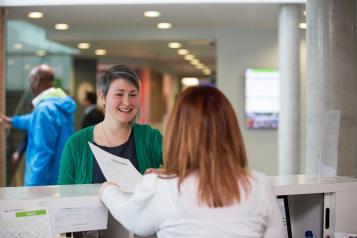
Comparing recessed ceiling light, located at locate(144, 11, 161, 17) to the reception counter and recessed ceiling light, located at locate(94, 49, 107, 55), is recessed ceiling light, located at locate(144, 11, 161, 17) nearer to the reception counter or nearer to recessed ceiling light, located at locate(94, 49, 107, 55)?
recessed ceiling light, located at locate(94, 49, 107, 55)

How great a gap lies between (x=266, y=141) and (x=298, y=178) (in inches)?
233

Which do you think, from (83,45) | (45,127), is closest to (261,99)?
(83,45)

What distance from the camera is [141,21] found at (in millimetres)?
8133

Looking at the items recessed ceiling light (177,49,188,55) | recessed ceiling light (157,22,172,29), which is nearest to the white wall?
recessed ceiling light (157,22,172,29)

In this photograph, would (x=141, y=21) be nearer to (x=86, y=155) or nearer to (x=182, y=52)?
(x=182, y=52)

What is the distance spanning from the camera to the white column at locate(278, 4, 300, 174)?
22.6 ft

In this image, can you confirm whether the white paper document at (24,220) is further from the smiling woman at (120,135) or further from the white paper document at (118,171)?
the smiling woman at (120,135)

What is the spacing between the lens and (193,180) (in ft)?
6.13

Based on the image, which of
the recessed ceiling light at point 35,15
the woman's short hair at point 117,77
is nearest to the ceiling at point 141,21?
the recessed ceiling light at point 35,15

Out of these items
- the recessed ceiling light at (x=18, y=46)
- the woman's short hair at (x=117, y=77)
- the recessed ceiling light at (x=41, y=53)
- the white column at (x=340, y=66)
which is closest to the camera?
the woman's short hair at (x=117, y=77)

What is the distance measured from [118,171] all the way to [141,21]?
19.6ft

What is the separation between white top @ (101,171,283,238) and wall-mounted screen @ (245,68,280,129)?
681 centimetres

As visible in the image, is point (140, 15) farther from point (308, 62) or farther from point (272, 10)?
point (308, 62)

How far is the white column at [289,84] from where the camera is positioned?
689 cm
